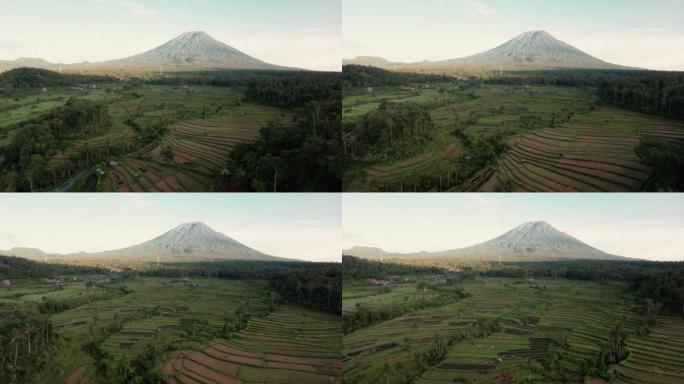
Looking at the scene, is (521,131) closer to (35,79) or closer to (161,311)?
(161,311)

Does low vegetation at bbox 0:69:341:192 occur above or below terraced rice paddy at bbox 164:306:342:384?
above

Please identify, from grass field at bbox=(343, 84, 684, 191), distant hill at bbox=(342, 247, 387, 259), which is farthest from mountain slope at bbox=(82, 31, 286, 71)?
distant hill at bbox=(342, 247, 387, 259)

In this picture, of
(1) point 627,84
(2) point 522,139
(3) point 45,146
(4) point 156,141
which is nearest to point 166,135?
(4) point 156,141

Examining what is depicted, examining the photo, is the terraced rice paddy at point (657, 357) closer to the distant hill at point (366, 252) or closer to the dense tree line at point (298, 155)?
the distant hill at point (366, 252)

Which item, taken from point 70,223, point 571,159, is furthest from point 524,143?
point 70,223

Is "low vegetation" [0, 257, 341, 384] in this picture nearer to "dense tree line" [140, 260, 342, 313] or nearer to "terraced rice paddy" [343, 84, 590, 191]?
→ "dense tree line" [140, 260, 342, 313]

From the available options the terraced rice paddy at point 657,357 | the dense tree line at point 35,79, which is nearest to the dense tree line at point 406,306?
the terraced rice paddy at point 657,357

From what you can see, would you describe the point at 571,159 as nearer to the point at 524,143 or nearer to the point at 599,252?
the point at 524,143
